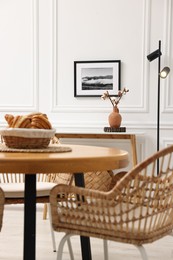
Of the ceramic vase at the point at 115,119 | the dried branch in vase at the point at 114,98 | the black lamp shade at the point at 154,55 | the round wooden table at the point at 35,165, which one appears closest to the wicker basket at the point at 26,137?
the round wooden table at the point at 35,165

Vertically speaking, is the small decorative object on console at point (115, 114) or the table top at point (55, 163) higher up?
the small decorative object on console at point (115, 114)

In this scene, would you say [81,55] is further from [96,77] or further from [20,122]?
[20,122]

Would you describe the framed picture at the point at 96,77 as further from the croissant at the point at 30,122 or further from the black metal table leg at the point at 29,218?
the black metal table leg at the point at 29,218

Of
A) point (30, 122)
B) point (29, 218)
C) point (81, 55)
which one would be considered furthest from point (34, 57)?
point (29, 218)

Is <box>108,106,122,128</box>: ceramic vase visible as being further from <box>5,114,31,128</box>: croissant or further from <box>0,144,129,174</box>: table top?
<box>0,144,129,174</box>: table top

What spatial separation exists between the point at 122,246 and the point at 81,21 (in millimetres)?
2260

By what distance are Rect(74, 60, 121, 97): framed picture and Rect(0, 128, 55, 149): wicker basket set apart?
7.19 ft

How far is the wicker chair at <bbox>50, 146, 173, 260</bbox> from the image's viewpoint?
4.68ft

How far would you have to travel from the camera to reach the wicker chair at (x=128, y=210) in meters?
1.43

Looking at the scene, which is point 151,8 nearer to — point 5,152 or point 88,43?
point 88,43

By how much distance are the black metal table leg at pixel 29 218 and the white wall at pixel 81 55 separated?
2.38 metres

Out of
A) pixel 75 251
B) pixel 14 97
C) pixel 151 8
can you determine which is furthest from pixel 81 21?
pixel 75 251

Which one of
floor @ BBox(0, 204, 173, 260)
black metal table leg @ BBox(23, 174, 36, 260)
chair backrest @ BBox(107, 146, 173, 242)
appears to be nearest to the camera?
chair backrest @ BBox(107, 146, 173, 242)

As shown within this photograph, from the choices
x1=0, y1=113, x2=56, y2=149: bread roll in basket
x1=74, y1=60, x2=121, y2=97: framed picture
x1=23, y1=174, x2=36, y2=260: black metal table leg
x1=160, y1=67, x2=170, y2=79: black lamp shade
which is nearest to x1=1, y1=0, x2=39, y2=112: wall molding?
x1=74, y1=60, x2=121, y2=97: framed picture
